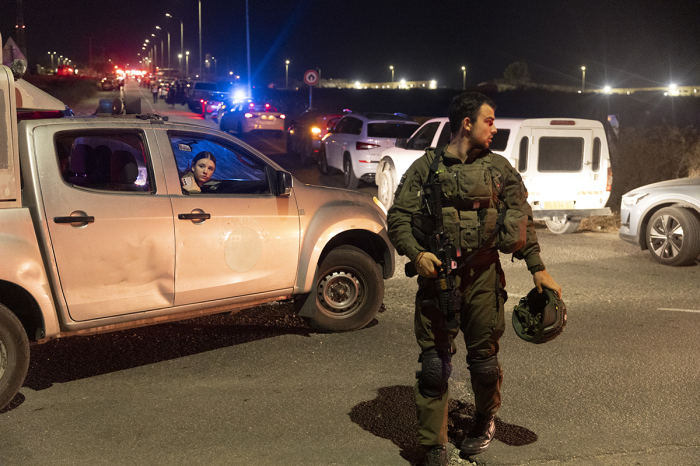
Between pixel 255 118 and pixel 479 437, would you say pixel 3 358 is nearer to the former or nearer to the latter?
pixel 479 437

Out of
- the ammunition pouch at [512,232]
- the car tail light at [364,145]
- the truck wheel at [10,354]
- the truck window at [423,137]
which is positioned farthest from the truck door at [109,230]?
the car tail light at [364,145]

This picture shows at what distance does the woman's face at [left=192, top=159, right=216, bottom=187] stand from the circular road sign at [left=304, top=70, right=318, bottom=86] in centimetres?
2446

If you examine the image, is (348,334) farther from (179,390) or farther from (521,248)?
(521,248)

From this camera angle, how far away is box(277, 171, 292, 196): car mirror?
5664mm

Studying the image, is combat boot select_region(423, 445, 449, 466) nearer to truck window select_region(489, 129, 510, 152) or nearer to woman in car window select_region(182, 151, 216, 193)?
woman in car window select_region(182, 151, 216, 193)

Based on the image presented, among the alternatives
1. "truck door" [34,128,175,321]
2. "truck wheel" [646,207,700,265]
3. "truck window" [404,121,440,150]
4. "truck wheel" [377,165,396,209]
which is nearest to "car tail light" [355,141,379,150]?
"truck wheel" [377,165,396,209]

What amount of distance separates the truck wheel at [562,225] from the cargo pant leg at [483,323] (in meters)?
8.48

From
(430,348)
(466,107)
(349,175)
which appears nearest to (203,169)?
(466,107)

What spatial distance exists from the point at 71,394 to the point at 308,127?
60.4 ft

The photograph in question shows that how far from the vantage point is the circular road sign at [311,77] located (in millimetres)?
29859

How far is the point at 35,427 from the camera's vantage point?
4.36 m

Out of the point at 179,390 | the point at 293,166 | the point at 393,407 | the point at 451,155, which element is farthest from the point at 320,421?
the point at 293,166

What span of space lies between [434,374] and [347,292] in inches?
109

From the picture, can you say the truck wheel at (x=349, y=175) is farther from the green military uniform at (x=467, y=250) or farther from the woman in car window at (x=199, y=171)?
the green military uniform at (x=467, y=250)
